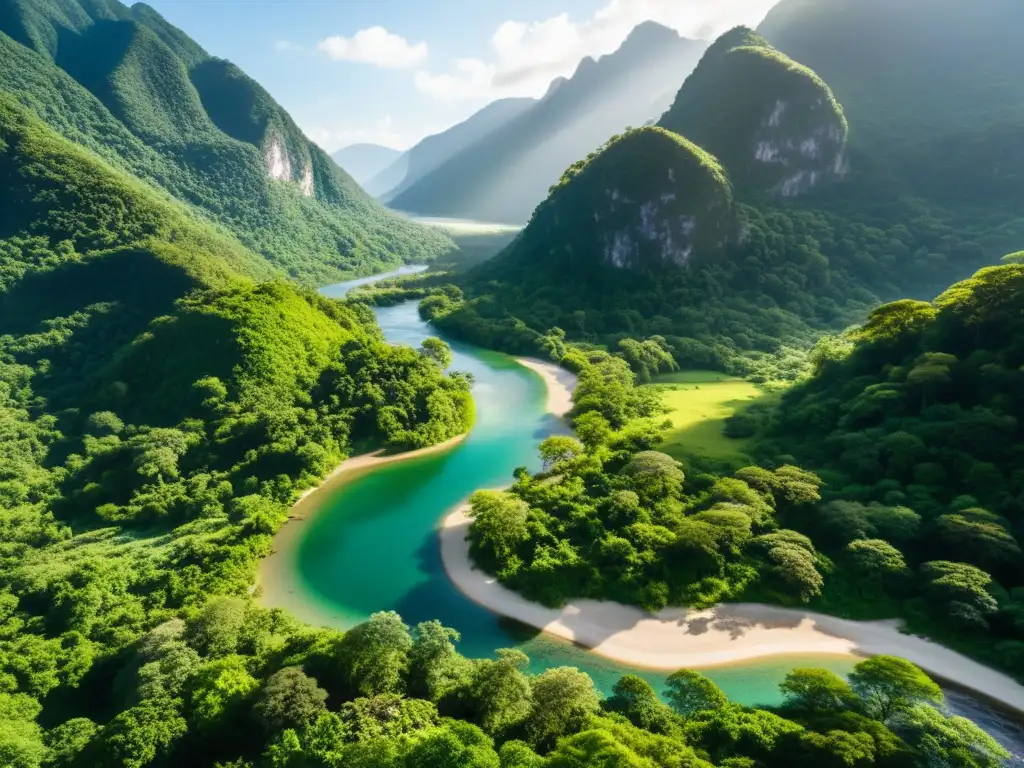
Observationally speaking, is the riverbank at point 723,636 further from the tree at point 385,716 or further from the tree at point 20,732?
the tree at point 20,732

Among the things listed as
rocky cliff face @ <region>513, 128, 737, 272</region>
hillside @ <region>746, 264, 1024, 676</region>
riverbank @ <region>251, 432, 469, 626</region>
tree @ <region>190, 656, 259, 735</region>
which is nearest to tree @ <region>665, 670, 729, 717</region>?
hillside @ <region>746, 264, 1024, 676</region>

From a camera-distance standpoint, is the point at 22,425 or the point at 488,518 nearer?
the point at 488,518

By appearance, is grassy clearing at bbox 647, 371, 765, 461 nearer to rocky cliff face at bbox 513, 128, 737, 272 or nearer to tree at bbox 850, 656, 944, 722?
tree at bbox 850, 656, 944, 722

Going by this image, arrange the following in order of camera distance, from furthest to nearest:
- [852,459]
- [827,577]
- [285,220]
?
[285,220] < [852,459] < [827,577]

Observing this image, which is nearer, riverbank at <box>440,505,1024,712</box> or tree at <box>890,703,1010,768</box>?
tree at <box>890,703,1010,768</box>

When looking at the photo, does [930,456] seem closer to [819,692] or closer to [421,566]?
[819,692]

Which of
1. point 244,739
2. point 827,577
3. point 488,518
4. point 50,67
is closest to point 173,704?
point 244,739

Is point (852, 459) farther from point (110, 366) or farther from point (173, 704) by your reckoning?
point (110, 366)
